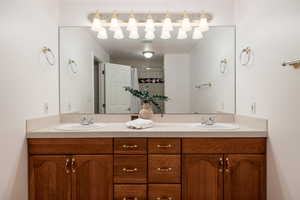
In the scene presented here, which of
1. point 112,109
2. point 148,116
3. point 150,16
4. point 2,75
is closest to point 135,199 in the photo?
point 148,116

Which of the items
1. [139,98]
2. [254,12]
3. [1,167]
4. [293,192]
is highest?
[254,12]

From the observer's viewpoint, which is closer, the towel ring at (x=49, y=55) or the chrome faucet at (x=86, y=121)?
the towel ring at (x=49, y=55)

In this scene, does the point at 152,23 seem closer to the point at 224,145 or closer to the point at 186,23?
the point at 186,23

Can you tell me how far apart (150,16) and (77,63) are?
3.14 ft

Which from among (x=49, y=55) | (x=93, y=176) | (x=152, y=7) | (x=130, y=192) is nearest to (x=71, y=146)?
(x=93, y=176)

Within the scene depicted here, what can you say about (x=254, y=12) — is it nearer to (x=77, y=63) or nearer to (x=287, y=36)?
(x=287, y=36)

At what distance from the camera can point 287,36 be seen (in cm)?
141

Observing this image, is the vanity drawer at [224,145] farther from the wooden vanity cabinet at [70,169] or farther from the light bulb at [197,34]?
the light bulb at [197,34]

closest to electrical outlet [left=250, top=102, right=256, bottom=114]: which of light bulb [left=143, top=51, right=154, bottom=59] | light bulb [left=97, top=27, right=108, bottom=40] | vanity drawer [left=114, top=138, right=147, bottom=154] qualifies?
vanity drawer [left=114, top=138, right=147, bottom=154]

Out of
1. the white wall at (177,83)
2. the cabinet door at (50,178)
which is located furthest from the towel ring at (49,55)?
the white wall at (177,83)

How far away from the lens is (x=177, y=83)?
7.57 ft

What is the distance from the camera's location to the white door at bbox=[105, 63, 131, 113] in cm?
229

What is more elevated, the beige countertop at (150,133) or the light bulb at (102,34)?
the light bulb at (102,34)

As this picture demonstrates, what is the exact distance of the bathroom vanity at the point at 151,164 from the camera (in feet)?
5.64
